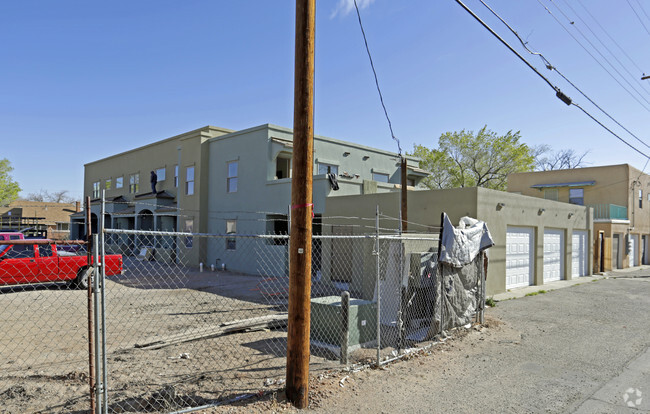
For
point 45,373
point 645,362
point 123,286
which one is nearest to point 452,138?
point 123,286

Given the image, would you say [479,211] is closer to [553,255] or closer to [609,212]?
[553,255]

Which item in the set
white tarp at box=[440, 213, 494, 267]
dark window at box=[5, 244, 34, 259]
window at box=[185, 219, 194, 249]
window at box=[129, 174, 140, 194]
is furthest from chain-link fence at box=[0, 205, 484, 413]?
window at box=[129, 174, 140, 194]

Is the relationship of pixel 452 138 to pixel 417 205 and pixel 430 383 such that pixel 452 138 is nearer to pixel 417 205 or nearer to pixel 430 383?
pixel 417 205

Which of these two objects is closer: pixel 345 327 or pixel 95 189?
pixel 345 327

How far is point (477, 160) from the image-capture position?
40.7 metres

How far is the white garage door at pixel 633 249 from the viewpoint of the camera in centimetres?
3009

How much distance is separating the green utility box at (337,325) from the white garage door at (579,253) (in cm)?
1748

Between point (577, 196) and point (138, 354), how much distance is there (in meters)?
32.6

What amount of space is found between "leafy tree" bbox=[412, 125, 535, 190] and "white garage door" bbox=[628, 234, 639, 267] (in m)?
10.9

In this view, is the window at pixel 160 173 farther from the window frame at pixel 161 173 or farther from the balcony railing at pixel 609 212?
the balcony railing at pixel 609 212

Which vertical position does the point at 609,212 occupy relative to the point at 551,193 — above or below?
below

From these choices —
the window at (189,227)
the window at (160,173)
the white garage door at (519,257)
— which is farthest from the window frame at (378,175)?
the window at (160,173)

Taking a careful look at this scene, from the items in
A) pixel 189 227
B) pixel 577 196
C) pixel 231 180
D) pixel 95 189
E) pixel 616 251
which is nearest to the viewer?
pixel 231 180

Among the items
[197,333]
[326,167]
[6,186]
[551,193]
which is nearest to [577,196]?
[551,193]
